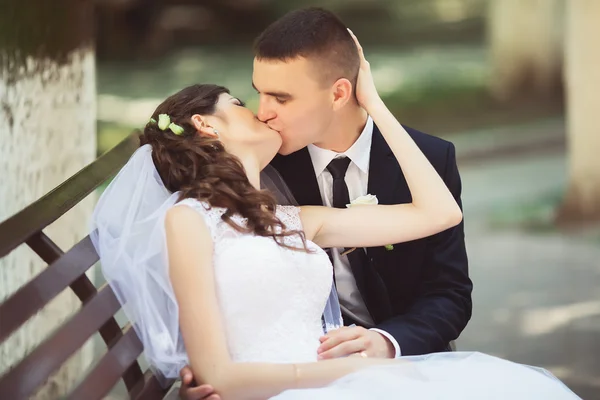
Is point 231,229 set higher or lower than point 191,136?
lower

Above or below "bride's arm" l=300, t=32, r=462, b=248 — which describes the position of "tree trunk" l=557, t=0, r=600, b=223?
below

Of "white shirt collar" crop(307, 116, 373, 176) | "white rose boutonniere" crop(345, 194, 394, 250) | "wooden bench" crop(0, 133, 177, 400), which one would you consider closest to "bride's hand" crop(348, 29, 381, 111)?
"white shirt collar" crop(307, 116, 373, 176)

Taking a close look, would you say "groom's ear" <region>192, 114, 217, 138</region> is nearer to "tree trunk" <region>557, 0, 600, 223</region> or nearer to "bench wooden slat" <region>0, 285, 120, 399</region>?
"bench wooden slat" <region>0, 285, 120, 399</region>

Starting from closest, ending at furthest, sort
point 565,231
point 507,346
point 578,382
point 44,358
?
point 44,358 → point 578,382 → point 507,346 → point 565,231

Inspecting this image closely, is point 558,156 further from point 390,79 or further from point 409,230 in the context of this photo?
point 409,230

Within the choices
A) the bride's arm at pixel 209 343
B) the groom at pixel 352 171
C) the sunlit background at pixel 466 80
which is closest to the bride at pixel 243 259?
the bride's arm at pixel 209 343

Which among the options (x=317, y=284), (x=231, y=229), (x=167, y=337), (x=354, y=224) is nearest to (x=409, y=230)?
(x=354, y=224)

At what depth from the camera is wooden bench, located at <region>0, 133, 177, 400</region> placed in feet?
6.50

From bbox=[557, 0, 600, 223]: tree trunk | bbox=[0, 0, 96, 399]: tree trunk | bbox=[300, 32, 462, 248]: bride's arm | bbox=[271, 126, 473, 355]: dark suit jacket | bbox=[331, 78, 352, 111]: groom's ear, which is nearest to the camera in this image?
bbox=[300, 32, 462, 248]: bride's arm

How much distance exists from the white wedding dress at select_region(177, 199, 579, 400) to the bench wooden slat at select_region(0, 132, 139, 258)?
29cm

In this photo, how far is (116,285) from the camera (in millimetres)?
2377

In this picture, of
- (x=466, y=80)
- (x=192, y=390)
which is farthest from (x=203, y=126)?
(x=466, y=80)

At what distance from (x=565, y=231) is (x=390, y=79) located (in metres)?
1.47

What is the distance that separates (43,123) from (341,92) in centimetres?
253
